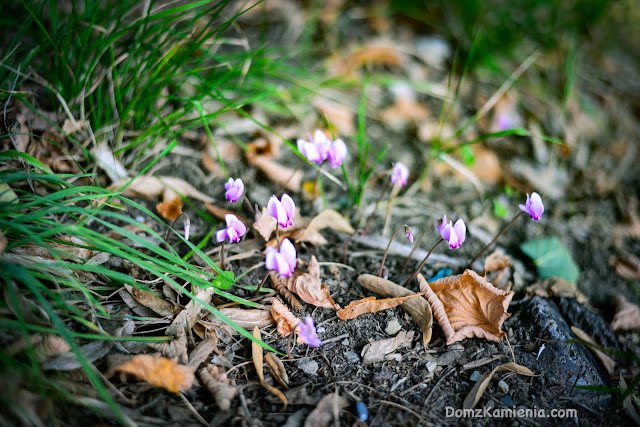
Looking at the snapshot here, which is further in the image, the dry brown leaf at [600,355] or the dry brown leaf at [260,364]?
the dry brown leaf at [600,355]

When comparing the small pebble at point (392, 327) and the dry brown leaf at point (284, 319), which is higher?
the dry brown leaf at point (284, 319)

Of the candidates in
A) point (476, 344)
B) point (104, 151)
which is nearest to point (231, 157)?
point (104, 151)

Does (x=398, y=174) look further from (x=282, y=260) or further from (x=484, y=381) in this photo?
(x=484, y=381)

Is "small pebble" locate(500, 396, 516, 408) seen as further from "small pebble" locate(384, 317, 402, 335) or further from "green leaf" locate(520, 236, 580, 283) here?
"green leaf" locate(520, 236, 580, 283)

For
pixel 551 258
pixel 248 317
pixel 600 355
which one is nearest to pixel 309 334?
pixel 248 317

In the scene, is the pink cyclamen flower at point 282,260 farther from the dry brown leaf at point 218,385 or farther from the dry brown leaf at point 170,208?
the dry brown leaf at point 170,208

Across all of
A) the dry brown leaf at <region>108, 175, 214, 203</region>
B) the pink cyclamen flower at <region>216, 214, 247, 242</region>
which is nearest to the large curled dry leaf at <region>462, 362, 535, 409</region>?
the pink cyclamen flower at <region>216, 214, 247, 242</region>

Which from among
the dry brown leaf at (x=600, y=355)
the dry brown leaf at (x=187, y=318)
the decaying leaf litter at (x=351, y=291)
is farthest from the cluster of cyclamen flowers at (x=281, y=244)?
the dry brown leaf at (x=600, y=355)
